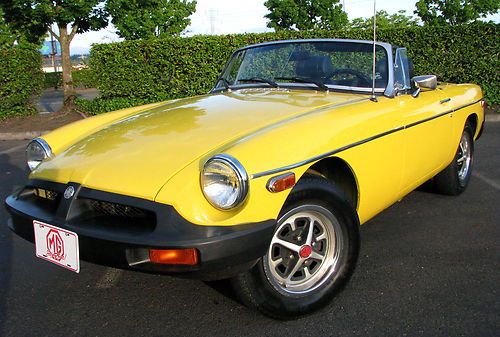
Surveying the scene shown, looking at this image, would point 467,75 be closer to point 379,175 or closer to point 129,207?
point 379,175

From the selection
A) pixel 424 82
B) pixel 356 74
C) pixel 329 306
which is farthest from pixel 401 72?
pixel 329 306

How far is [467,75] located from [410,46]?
1347 mm

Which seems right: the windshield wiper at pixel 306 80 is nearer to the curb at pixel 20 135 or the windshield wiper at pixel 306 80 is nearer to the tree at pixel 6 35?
the curb at pixel 20 135

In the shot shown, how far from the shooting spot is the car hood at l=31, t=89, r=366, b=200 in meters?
2.21

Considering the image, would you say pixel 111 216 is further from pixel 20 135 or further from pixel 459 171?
pixel 20 135

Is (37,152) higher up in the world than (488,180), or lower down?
higher up

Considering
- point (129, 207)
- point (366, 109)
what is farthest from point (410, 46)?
point (129, 207)

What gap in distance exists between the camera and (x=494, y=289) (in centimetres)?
260

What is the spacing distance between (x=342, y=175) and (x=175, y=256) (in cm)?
118

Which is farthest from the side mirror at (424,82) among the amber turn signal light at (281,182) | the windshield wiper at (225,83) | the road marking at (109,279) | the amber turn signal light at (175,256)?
the road marking at (109,279)

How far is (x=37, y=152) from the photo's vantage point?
116 inches

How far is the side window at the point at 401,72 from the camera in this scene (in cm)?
343

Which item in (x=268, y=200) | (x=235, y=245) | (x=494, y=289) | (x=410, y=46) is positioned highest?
(x=410, y=46)

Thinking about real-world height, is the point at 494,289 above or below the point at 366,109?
below
